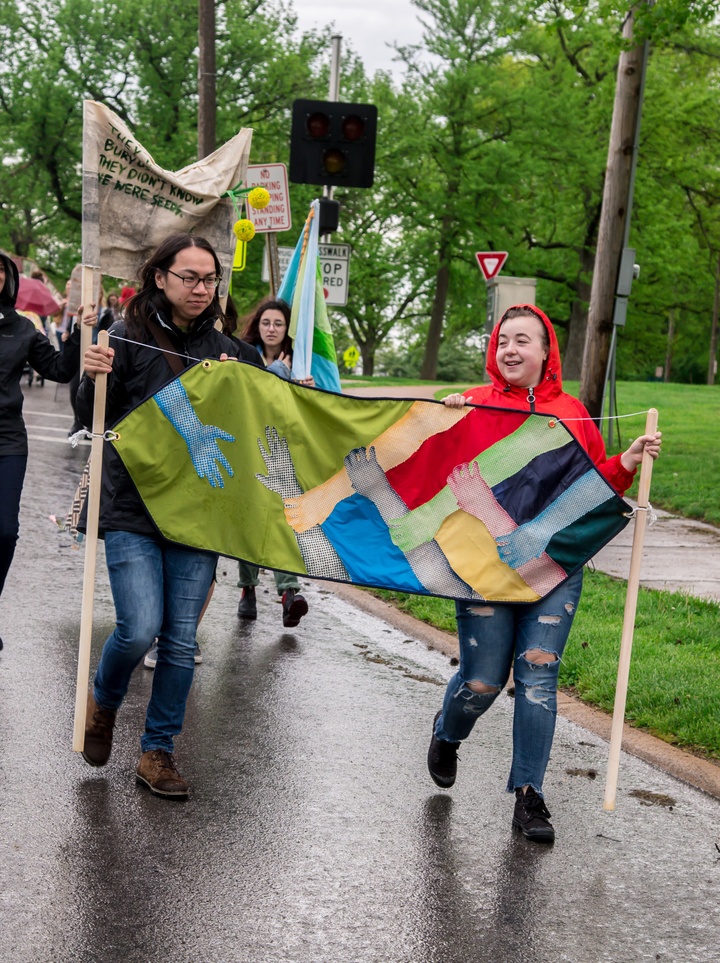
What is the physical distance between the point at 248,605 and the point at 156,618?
3426 millimetres

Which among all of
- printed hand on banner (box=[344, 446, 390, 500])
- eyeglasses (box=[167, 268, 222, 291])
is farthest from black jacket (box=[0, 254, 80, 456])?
printed hand on banner (box=[344, 446, 390, 500])

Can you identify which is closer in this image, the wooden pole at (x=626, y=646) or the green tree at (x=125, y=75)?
the wooden pole at (x=626, y=646)

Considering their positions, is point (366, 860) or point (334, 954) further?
point (366, 860)

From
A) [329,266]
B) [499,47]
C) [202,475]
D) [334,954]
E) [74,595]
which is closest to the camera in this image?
[334,954]

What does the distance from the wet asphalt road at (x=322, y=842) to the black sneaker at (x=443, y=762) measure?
70 mm

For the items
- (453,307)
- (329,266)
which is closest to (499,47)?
(453,307)

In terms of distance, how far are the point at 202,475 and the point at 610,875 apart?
2131 mm

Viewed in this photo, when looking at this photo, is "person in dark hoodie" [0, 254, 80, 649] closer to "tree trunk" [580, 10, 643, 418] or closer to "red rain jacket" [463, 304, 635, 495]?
"red rain jacket" [463, 304, 635, 495]

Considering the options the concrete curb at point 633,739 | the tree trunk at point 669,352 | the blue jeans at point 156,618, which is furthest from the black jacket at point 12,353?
the tree trunk at point 669,352

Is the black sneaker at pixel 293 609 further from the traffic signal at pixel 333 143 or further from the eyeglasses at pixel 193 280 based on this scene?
the traffic signal at pixel 333 143

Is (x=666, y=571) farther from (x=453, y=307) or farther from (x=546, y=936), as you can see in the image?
(x=453, y=307)

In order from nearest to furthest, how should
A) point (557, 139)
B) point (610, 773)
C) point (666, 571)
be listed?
point (610, 773)
point (666, 571)
point (557, 139)

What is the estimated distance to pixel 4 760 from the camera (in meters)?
5.12

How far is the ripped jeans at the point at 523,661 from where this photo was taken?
4.78m
